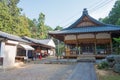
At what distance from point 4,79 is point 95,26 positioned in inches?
614

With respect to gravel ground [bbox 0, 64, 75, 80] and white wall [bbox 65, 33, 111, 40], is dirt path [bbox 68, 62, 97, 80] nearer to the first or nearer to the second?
gravel ground [bbox 0, 64, 75, 80]

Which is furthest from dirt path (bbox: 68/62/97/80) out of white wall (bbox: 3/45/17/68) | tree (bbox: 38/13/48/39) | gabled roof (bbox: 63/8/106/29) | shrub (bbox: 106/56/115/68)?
tree (bbox: 38/13/48/39)

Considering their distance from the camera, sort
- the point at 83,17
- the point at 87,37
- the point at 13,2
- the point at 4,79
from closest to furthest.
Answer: the point at 4,79 → the point at 87,37 → the point at 83,17 → the point at 13,2

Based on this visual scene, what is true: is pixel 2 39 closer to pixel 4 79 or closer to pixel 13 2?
pixel 4 79

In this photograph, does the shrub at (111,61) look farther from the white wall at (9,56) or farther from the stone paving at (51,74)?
the white wall at (9,56)

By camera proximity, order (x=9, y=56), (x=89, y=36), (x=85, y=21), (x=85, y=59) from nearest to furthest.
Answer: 1. (x=9, y=56)
2. (x=85, y=59)
3. (x=89, y=36)
4. (x=85, y=21)

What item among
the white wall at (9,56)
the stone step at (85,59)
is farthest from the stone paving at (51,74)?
the stone step at (85,59)

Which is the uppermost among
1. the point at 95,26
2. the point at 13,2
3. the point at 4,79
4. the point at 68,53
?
the point at 13,2

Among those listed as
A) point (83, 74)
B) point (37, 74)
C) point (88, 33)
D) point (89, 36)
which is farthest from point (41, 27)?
point (83, 74)

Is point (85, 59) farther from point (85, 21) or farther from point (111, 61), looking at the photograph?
point (111, 61)

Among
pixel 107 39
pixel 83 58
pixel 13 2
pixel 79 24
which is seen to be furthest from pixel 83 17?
pixel 13 2

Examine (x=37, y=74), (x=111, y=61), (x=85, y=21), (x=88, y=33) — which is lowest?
(x=37, y=74)

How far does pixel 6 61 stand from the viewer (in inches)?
597

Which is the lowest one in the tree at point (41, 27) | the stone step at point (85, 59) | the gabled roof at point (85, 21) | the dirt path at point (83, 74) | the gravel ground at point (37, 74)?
the gravel ground at point (37, 74)
